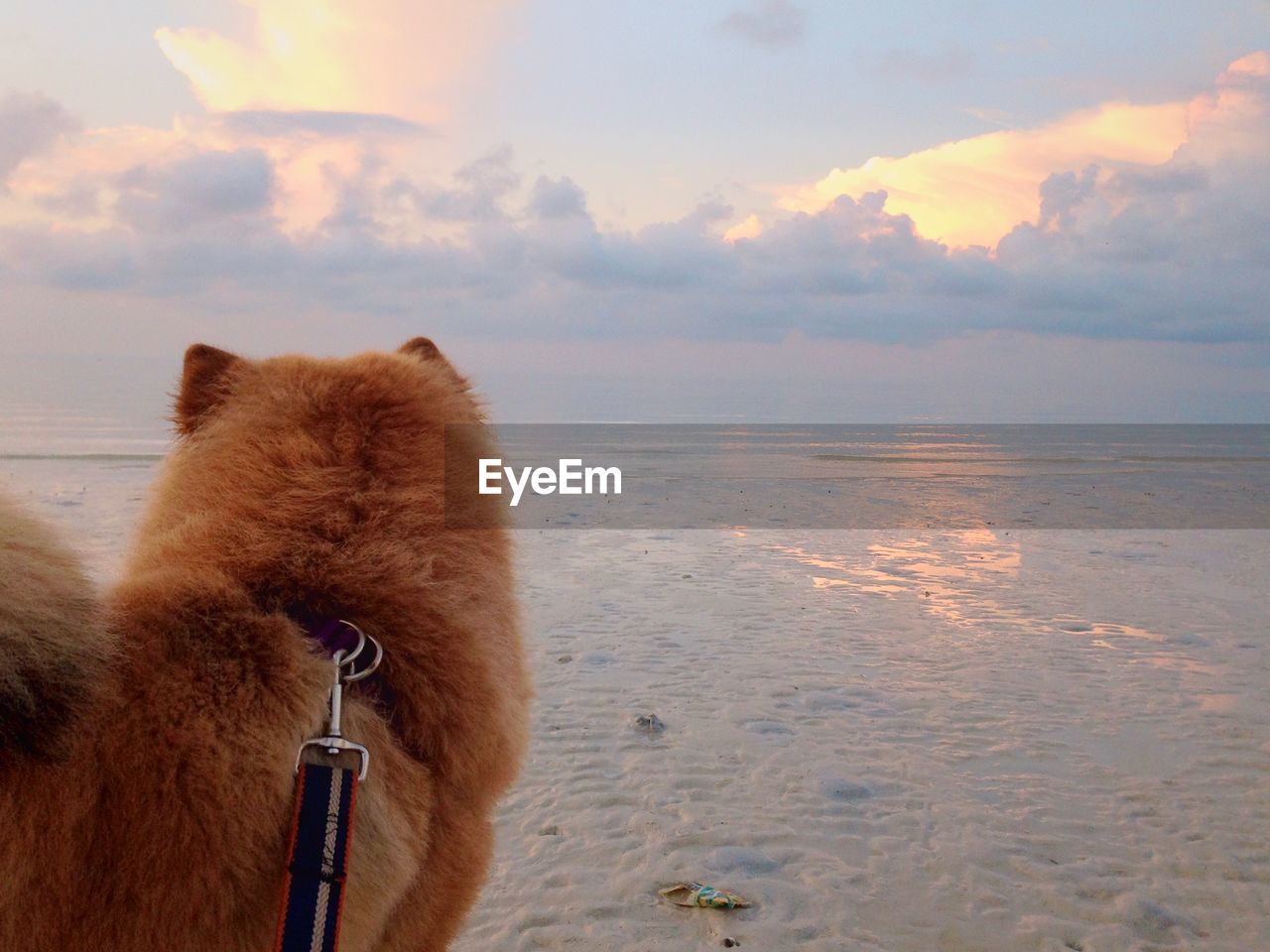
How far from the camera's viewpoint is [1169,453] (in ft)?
117

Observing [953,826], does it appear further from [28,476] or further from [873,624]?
[28,476]

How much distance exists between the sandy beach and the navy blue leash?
3.22 ft

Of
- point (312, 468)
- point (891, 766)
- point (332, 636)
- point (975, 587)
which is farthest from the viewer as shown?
point (975, 587)

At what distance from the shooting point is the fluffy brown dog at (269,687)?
6.02 feet

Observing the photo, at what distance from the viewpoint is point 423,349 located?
3332mm

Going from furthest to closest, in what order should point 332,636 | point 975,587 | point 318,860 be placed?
1. point 975,587
2. point 332,636
3. point 318,860

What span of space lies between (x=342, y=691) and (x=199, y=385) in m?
1.31

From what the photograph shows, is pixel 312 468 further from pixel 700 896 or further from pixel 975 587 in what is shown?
pixel 975 587

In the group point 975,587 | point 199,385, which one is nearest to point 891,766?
point 199,385

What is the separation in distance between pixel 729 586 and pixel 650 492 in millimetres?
9585

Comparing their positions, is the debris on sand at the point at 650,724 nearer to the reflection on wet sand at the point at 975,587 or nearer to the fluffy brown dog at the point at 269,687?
the fluffy brown dog at the point at 269,687

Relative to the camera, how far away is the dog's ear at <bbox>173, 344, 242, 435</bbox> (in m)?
2.91

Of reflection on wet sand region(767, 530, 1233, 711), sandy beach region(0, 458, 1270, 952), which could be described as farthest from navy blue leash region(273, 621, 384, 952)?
reflection on wet sand region(767, 530, 1233, 711)

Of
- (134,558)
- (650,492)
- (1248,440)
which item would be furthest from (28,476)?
(1248,440)
